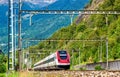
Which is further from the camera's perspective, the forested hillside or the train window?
the forested hillside

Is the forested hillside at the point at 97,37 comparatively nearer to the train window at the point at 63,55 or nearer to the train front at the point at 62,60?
the train window at the point at 63,55

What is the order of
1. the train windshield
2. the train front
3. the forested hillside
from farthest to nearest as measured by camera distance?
the forested hillside → the train windshield → the train front

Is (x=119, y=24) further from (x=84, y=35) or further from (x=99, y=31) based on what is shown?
(x=84, y=35)

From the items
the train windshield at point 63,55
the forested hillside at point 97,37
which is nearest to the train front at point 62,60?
the train windshield at point 63,55

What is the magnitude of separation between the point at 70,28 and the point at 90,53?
41526mm

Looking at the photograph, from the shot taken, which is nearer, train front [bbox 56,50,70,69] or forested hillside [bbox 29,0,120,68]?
train front [bbox 56,50,70,69]

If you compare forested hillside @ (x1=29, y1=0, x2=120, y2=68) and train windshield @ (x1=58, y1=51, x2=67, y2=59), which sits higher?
forested hillside @ (x1=29, y1=0, x2=120, y2=68)

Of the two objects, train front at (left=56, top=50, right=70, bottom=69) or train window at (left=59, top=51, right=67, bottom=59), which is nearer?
train front at (left=56, top=50, right=70, bottom=69)

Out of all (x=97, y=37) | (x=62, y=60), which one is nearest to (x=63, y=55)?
(x=62, y=60)

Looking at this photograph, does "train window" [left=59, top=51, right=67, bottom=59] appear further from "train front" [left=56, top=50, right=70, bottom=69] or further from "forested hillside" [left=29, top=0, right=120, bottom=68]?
"forested hillside" [left=29, top=0, right=120, bottom=68]

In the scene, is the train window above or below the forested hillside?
below

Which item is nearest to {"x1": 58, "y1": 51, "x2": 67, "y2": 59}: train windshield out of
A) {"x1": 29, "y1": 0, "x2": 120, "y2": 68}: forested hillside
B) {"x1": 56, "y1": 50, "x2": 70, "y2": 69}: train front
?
{"x1": 56, "y1": 50, "x2": 70, "y2": 69}: train front

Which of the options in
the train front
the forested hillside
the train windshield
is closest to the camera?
the train front

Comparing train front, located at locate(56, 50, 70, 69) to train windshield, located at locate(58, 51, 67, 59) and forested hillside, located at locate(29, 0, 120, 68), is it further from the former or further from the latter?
forested hillside, located at locate(29, 0, 120, 68)
